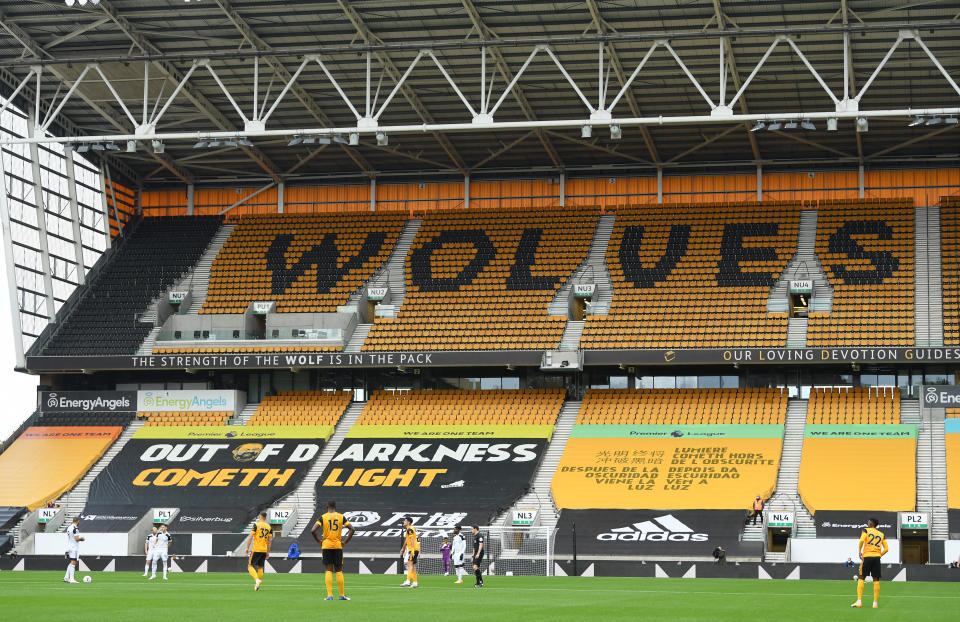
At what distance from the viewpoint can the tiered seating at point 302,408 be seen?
1845 inches

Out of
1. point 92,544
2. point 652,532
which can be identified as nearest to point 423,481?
point 652,532

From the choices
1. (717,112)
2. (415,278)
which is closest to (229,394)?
(415,278)

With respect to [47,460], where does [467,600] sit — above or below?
below

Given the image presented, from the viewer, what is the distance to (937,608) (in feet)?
65.1

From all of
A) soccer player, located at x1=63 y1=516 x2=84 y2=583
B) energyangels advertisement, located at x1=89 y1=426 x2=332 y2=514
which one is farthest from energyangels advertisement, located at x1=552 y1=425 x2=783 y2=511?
soccer player, located at x1=63 y1=516 x2=84 y2=583

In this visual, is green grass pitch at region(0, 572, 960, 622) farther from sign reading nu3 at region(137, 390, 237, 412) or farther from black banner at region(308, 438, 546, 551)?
sign reading nu3 at region(137, 390, 237, 412)

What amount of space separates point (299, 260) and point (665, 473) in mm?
19763

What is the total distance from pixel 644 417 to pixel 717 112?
12879 millimetres

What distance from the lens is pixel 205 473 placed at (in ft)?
143

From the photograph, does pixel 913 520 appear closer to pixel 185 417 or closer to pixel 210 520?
pixel 210 520

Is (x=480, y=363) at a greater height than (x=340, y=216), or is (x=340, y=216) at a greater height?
(x=340, y=216)

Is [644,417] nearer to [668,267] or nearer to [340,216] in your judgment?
[668,267]

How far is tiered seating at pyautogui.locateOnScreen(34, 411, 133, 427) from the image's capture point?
48.1 metres

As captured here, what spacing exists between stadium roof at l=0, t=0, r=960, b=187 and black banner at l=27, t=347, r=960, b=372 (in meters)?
8.15
